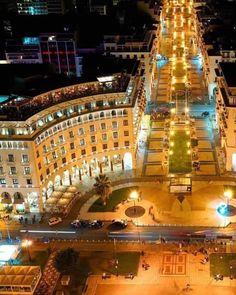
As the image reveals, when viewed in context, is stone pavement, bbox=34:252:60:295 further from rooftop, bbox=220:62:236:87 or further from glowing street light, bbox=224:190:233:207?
rooftop, bbox=220:62:236:87

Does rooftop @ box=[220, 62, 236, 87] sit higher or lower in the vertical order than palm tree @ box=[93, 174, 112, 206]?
higher

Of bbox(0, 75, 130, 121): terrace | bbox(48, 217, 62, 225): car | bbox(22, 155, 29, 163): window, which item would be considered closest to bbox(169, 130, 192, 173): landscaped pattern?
bbox(0, 75, 130, 121): terrace

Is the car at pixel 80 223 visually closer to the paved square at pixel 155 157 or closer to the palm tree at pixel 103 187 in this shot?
the palm tree at pixel 103 187

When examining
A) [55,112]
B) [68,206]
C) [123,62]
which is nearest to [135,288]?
[68,206]

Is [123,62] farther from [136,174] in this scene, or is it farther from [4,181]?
[4,181]

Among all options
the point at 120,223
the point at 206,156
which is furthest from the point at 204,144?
the point at 120,223
